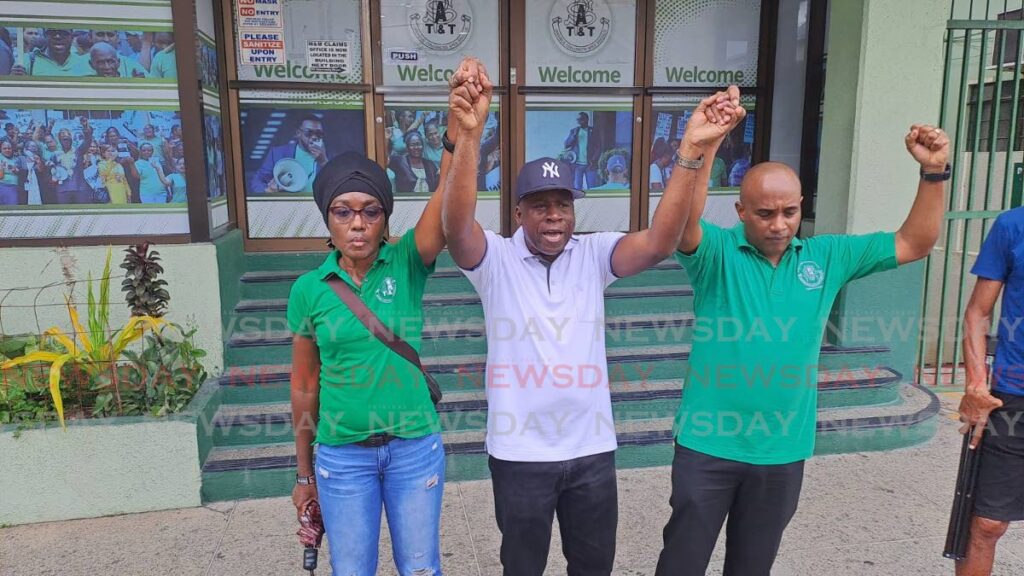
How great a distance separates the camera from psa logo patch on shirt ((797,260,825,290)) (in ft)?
7.48

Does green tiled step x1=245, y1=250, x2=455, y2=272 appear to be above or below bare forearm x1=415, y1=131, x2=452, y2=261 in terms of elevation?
below

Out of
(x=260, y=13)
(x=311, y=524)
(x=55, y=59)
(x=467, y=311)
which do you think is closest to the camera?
(x=311, y=524)

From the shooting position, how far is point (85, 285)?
4.28 meters

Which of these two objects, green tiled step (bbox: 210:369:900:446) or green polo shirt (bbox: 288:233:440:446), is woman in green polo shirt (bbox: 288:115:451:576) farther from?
green tiled step (bbox: 210:369:900:446)

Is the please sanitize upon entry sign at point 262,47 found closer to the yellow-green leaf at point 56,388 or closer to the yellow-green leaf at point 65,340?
the yellow-green leaf at point 65,340

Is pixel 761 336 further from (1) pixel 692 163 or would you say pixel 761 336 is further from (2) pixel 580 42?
(2) pixel 580 42

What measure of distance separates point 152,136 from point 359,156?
279 cm

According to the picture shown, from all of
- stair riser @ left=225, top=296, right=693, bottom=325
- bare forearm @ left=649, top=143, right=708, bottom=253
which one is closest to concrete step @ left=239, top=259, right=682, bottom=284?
stair riser @ left=225, top=296, right=693, bottom=325

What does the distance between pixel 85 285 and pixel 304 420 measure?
2783 mm

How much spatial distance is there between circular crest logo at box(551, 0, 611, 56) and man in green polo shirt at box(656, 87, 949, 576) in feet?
13.1

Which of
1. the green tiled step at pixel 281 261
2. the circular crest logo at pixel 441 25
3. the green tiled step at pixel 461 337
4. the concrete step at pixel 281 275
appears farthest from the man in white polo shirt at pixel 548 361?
the circular crest logo at pixel 441 25

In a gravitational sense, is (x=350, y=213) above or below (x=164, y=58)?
below

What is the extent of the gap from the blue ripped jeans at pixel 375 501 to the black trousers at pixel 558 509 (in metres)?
0.24

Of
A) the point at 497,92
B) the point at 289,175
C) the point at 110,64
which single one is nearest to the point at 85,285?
the point at 110,64
